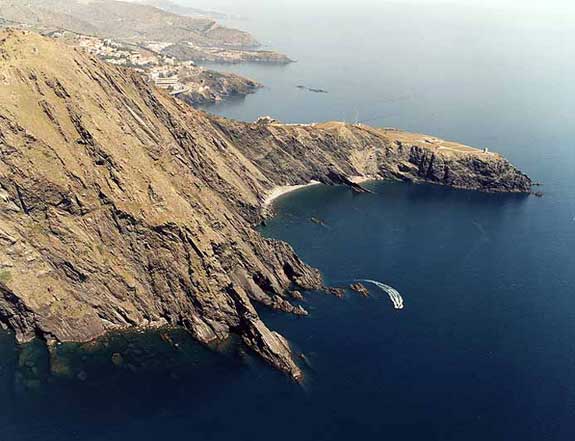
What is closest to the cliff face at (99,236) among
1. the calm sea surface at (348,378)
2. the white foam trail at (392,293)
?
the calm sea surface at (348,378)

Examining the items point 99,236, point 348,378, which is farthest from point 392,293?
point 99,236

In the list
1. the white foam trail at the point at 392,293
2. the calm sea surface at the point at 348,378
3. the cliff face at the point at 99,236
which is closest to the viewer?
the calm sea surface at the point at 348,378

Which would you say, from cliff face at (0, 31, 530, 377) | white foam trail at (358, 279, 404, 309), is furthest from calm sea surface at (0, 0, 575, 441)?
cliff face at (0, 31, 530, 377)

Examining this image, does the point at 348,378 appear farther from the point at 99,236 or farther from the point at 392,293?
the point at 99,236

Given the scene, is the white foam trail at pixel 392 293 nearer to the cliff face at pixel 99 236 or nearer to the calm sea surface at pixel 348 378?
the calm sea surface at pixel 348 378

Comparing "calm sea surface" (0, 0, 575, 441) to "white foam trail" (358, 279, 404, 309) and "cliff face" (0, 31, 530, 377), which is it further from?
"cliff face" (0, 31, 530, 377)

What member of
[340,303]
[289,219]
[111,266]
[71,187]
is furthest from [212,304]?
[289,219]

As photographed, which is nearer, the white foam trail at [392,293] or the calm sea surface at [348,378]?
the calm sea surface at [348,378]

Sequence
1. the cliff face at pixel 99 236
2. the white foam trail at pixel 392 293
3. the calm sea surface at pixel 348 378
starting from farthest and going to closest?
the white foam trail at pixel 392 293 → the cliff face at pixel 99 236 → the calm sea surface at pixel 348 378

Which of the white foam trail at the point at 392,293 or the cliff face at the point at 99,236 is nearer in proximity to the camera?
the cliff face at the point at 99,236

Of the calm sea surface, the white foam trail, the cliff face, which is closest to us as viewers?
the calm sea surface
